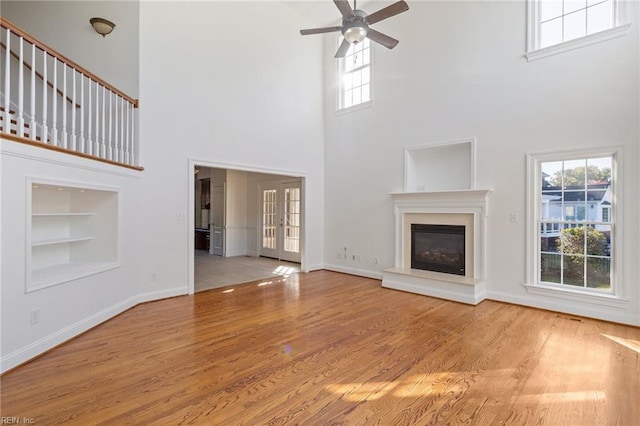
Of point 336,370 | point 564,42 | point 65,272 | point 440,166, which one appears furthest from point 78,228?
point 564,42

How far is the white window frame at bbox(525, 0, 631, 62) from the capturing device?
3.61 meters

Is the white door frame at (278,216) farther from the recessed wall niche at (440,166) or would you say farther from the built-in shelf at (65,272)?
the built-in shelf at (65,272)

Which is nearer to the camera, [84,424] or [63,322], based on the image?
[84,424]

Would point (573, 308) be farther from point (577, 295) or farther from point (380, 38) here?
point (380, 38)

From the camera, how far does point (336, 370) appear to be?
2566mm

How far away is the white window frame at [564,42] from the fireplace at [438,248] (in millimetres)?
2574

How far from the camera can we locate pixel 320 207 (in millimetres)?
6875

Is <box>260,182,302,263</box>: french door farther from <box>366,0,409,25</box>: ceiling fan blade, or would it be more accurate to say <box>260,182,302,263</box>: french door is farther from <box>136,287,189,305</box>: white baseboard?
<box>366,0,409,25</box>: ceiling fan blade

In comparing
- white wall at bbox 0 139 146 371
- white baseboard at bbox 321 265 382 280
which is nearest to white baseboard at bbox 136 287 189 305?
white wall at bbox 0 139 146 371

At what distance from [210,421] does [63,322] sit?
2.20m

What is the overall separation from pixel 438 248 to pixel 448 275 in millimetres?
492

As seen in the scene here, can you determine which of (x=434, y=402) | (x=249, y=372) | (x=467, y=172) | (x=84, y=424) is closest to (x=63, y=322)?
(x=84, y=424)

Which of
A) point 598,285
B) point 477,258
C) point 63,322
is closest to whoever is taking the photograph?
point 63,322

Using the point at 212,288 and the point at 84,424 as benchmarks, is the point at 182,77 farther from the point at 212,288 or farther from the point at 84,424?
the point at 84,424
